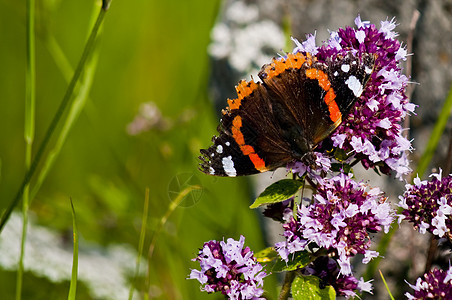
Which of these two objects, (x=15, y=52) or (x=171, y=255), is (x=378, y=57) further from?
(x=15, y=52)

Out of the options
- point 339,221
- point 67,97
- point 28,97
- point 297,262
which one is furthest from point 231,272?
point 28,97

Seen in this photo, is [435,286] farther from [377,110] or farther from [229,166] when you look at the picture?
[229,166]

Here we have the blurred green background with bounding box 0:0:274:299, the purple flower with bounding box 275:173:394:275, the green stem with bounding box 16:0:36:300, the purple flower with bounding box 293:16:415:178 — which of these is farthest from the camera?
the blurred green background with bounding box 0:0:274:299

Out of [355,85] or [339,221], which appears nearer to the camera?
[339,221]

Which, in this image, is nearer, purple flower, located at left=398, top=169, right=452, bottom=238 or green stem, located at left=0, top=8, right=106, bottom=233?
purple flower, located at left=398, top=169, right=452, bottom=238

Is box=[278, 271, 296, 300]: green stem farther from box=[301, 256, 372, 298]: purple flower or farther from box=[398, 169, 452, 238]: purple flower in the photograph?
box=[398, 169, 452, 238]: purple flower

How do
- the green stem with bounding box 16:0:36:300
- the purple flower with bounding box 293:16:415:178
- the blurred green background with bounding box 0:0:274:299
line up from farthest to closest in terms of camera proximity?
1. the blurred green background with bounding box 0:0:274:299
2. the green stem with bounding box 16:0:36:300
3. the purple flower with bounding box 293:16:415:178

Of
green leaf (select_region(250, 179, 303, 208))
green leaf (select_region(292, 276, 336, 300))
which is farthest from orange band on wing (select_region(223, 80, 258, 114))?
green leaf (select_region(292, 276, 336, 300))

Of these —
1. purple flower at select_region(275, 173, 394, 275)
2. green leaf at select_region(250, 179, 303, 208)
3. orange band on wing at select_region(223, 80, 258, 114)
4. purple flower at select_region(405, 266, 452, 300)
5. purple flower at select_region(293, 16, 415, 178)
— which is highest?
orange band on wing at select_region(223, 80, 258, 114)
